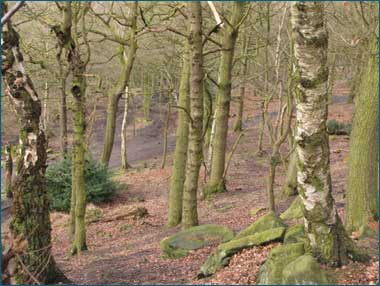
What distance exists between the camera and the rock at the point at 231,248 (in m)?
6.50

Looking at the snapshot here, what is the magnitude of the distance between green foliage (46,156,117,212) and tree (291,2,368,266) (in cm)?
1190

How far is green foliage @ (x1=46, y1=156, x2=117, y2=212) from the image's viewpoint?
53.8 feet

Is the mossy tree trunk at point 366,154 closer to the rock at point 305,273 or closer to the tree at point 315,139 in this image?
the tree at point 315,139

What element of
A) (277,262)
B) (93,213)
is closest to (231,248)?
(277,262)

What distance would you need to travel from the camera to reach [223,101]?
14.8 meters

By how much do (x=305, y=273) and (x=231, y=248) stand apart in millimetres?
1651

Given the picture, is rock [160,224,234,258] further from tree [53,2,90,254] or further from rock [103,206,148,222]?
rock [103,206,148,222]

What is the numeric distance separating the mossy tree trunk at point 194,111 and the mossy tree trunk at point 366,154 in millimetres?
3068

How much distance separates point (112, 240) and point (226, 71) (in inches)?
240

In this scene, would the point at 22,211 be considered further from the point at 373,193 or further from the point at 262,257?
the point at 373,193

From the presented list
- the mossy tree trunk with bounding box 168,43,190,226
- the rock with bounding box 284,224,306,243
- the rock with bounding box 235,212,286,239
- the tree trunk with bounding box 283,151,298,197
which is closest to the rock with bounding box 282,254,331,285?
the rock with bounding box 284,224,306,243

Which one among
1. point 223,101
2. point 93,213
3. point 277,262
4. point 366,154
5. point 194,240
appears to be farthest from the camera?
point 93,213

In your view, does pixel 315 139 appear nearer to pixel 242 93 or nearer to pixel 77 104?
pixel 77 104

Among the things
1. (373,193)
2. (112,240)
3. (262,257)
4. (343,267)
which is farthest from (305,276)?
(112,240)
